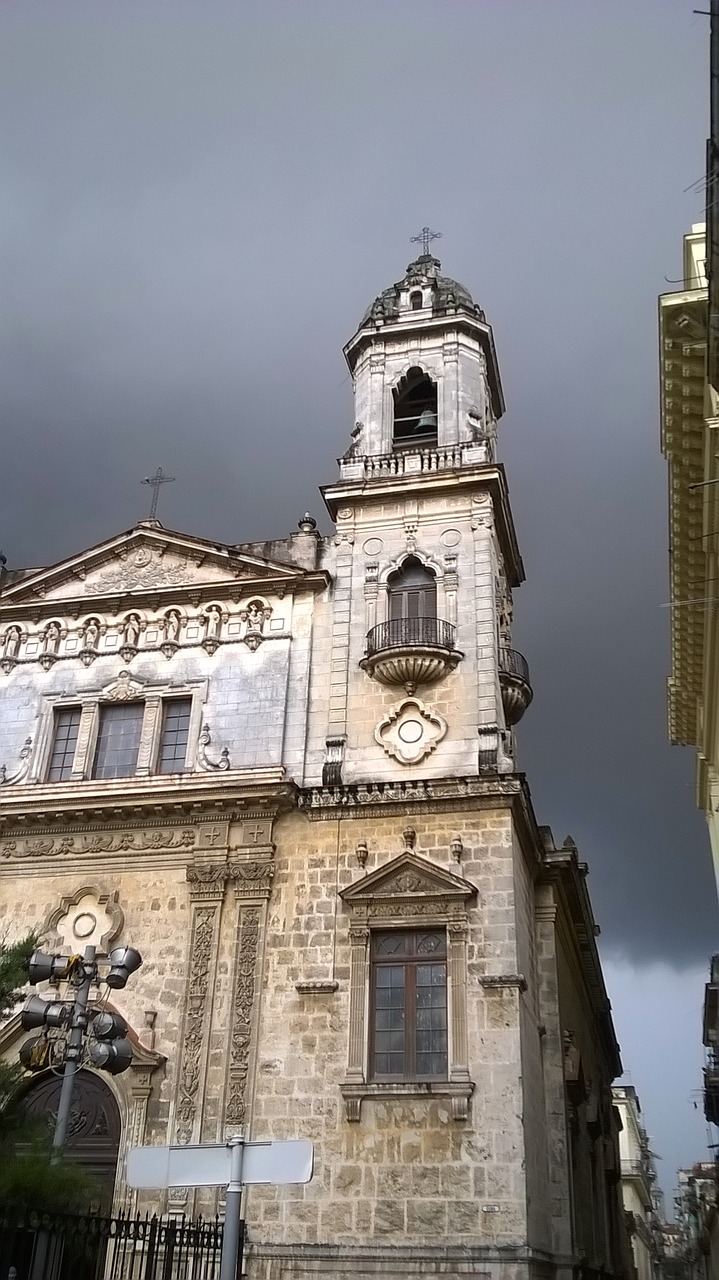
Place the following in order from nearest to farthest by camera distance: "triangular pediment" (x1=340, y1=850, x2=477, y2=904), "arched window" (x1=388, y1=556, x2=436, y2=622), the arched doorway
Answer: the arched doorway < "triangular pediment" (x1=340, y1=850, x2=477, y2=904) < "arched window" (x1=388, y1=556, x2=436, y2=622)

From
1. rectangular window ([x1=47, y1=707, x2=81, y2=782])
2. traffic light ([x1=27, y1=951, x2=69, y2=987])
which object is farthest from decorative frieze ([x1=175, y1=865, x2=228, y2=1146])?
traffic light ([x1=27, y1=951, x2=69, y2=987])

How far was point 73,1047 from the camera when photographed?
11969 mm

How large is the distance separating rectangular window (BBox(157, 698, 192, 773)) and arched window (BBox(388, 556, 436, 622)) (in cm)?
470

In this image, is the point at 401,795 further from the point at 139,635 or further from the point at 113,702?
the point at 139,635

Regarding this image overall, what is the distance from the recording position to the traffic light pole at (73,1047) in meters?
11.0

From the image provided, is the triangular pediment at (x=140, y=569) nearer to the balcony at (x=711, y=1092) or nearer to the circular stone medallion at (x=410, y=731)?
the circular stone medallion at (x=410, y=731)

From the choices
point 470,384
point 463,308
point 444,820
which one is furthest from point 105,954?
point 463,308

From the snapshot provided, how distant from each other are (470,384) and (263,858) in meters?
12.6

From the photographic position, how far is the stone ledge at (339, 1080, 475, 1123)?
16594 millimetres

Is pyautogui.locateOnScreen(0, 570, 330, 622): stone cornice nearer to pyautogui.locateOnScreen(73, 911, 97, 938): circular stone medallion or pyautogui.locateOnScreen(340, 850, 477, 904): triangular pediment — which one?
pyautogui.locateOnScreen(340, 850, 477, 904): triangular pediment

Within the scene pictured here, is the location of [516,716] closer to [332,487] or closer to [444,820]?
[444,820]

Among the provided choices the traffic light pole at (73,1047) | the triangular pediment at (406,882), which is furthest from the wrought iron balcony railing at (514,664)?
the traffic light pole at (73,1047)

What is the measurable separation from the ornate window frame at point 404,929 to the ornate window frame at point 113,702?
4683 millimetres

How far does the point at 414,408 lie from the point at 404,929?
13.2m
